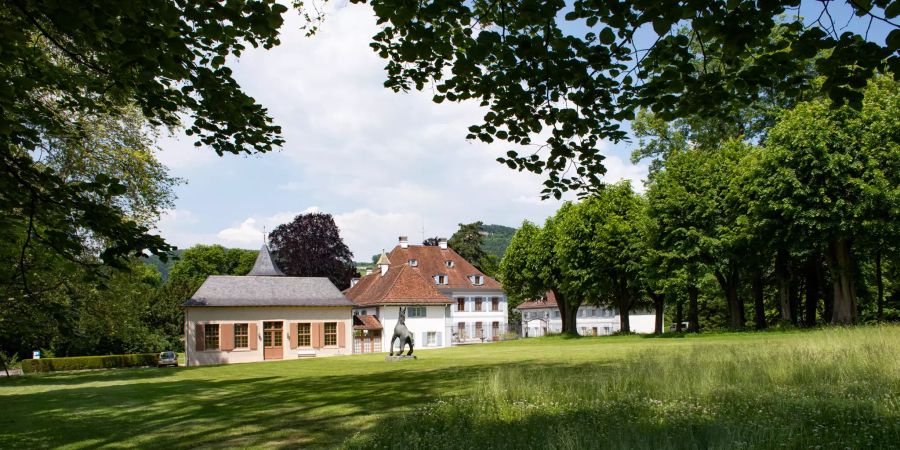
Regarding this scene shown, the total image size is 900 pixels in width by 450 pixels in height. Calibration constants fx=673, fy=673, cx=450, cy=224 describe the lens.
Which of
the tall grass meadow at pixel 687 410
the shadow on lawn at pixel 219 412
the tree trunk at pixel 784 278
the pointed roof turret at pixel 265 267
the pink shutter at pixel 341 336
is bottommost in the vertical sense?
the pink shutter at pixel 341 336

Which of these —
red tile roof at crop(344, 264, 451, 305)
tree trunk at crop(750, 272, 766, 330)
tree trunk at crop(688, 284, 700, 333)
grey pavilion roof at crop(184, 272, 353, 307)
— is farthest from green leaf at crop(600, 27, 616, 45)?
red tile roof at crop(344, 264, 451, 305)

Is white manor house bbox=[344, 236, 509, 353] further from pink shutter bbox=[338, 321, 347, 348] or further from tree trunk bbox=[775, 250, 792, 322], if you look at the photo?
tree trunk bbox=[775, 250, 792, 322]

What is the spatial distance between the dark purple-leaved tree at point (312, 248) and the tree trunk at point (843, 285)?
39.6m

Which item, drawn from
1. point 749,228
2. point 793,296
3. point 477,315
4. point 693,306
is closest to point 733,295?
point 693,306

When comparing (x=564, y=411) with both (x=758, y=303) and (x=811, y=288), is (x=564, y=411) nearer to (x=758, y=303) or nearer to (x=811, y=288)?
(x=758, y=303)

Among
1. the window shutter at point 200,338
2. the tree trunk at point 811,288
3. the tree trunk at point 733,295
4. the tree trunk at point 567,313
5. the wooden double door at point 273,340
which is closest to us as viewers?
the tree trunk at point 811,288

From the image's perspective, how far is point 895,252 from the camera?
28.7 metres

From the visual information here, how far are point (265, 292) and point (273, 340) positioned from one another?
3.14 m

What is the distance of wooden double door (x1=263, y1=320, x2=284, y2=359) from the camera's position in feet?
141

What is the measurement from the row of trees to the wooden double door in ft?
64.2

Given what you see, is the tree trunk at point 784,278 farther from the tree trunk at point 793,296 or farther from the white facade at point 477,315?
the white facade at point 477,315

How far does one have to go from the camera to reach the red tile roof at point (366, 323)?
47.8 metres

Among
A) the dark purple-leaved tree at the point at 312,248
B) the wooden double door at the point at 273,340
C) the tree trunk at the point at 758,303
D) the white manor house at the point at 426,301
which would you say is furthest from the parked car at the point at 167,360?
the tree trunk at the point at 758,303

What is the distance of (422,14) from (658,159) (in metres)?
38.6
